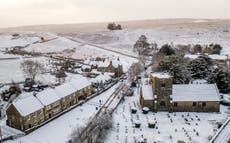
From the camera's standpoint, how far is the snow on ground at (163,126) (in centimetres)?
3919

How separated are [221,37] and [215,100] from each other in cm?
9780

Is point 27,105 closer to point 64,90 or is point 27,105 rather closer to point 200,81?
point 64,90

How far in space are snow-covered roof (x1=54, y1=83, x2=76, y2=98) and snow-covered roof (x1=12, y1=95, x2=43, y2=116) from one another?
5.56 meters

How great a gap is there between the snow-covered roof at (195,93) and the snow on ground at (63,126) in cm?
1318

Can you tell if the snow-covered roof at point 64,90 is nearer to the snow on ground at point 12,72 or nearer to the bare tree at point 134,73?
the snow on ground at point 12,72

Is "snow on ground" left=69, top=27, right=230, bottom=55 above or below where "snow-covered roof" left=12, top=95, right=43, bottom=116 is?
above

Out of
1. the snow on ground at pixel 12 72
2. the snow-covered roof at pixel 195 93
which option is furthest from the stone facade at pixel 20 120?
the snow on ground at pixel 12 72

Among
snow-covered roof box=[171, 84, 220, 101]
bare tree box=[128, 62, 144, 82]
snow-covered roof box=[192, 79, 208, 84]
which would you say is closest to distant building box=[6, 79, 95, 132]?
bare tree box=[128, 62, 144, 82]

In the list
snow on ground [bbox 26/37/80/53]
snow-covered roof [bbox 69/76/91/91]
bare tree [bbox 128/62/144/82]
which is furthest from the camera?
snow on ground [bbox 26/37/80/53]

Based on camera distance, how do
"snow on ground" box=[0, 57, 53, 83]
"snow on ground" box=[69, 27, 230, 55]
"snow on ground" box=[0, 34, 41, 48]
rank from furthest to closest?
1. "snow on ground" box=[69, 27, 230, 55]
2. "snow on ground" box=[0, 34, 41, 48]
3. "snow on ground" box=[0, 57, 53, 83]

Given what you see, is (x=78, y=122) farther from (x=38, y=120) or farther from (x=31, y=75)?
(x=31, y=75)

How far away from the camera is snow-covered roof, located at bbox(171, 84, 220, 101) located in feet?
162

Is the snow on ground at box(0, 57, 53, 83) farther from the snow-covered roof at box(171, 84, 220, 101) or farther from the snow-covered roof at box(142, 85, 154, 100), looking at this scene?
the snow-covered roof at box(171, 84, 220, 101)

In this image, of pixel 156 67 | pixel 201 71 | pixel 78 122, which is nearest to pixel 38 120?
pixel 78 122
